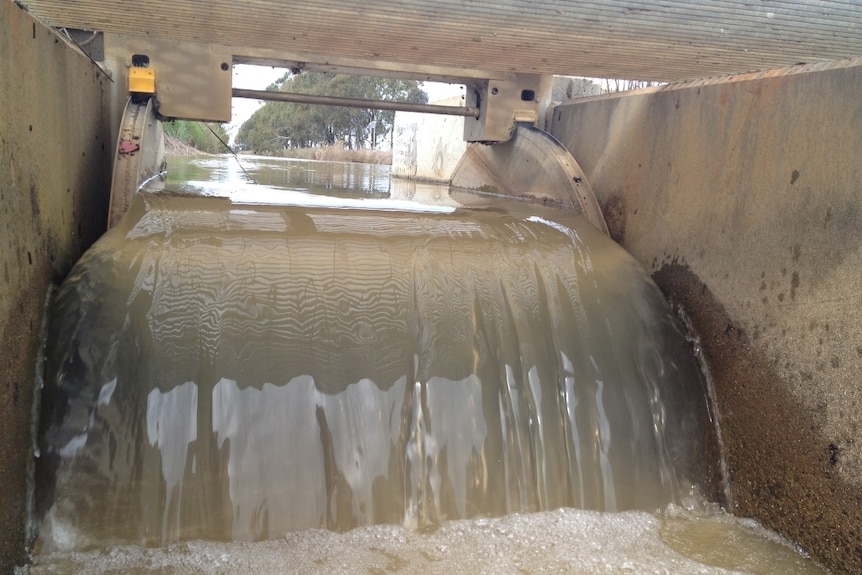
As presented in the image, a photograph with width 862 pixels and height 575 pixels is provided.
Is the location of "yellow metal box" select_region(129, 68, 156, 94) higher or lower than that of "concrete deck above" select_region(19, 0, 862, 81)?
lower

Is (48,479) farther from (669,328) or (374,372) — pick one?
(669,328)

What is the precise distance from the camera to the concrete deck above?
116 inches

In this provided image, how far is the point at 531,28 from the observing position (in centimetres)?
327

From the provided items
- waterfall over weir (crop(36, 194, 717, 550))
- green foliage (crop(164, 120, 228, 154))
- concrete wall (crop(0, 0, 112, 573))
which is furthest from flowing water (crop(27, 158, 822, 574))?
green foliage (crop(164, 120, 228, 154))

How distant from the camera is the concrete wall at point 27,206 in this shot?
6.95 ft

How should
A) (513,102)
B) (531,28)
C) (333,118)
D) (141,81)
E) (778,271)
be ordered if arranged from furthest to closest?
(333,118), (513,102), (141,81), (531,28), (778,271)

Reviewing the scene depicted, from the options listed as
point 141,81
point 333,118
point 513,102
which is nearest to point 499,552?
point 141,81

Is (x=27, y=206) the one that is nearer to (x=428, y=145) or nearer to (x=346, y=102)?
(x=346, y=102)

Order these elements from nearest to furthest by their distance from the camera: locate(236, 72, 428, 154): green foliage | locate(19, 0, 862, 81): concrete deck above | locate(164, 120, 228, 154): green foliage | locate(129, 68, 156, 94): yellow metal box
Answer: locate(19, 0, 862, 81): concrete deck above → locate(129, 68, 156, 94): yellow metal box → locate(164, 120, 228, 154): green foliage → locate(236, 72, 428, 154): green foliage

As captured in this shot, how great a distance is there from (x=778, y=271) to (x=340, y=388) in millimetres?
1783

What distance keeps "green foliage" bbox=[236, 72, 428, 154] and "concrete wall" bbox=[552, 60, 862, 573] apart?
29899mm

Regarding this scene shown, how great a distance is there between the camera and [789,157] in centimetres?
279

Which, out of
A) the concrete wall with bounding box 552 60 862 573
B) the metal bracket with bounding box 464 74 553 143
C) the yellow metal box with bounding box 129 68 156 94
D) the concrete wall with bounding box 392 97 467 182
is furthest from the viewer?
the concrete wall with bounding box 392 97 467 182

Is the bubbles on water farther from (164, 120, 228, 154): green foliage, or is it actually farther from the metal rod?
(164, 120, 228, 154): green foliage
